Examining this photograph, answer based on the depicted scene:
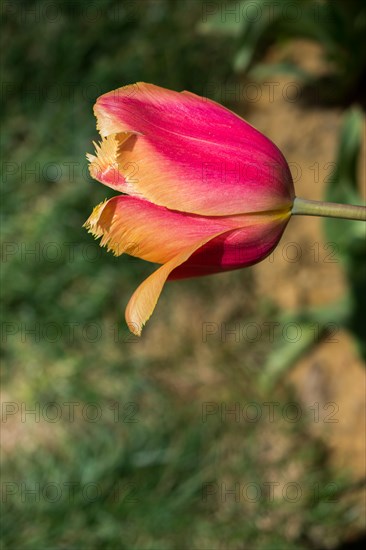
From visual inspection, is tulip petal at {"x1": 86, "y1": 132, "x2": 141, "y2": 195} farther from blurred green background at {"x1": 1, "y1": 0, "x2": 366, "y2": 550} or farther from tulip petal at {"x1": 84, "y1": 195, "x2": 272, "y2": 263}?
blurred green background at {"x1": 1, "y1": 0, "x2": 366, "y2": 550}

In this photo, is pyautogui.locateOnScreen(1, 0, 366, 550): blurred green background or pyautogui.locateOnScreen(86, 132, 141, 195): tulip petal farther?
pyautogui.locateOnScreen(1, 0, 366, 550): blurred green background

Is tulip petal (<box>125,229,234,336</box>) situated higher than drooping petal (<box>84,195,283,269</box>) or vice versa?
drooping petal (<box>84,195,283,269</box>)

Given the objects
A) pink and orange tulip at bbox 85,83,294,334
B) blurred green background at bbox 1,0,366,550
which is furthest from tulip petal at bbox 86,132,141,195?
blurred green background at bbox 1,0,366,550

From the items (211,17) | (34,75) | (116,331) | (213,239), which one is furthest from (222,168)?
(34,75)

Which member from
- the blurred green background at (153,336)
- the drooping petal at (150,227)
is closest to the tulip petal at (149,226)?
the drooping petal at (150,227)

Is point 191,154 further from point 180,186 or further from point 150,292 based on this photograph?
point 150,292

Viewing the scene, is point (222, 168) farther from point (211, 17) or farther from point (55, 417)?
point (211, 17)

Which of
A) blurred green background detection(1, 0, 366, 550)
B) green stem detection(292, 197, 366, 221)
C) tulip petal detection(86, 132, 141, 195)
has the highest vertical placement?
tulip petal detection(86, 132, 141, 195)

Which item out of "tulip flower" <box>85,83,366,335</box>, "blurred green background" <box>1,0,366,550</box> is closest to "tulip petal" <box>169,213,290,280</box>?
"tulip flower" <box>85,83,366,335</box>

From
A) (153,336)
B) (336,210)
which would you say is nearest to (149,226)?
(336,210)
